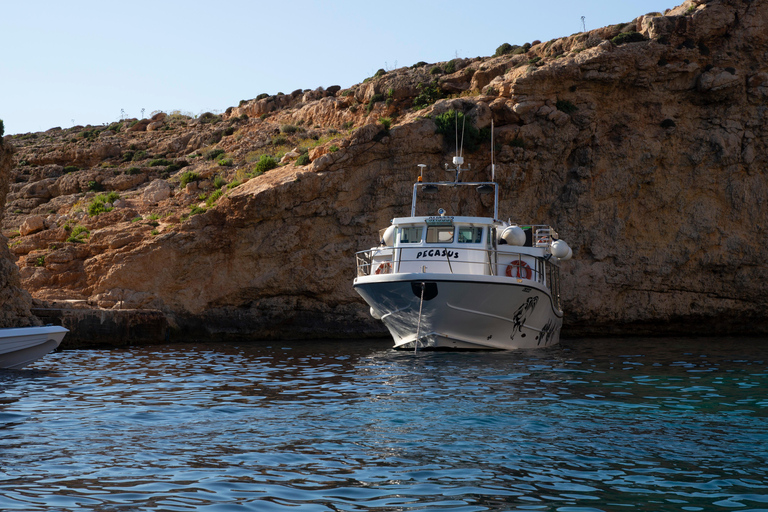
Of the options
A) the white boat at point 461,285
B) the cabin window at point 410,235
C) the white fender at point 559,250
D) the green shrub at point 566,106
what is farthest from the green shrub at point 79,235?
the green shrub at point 566,106

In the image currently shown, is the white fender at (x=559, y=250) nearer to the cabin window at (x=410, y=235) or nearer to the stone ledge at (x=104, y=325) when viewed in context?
the cabin window at (x=410, y=235)

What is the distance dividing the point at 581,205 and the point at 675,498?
25735 millimetres

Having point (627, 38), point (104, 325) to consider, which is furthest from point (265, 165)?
point (627, 38)

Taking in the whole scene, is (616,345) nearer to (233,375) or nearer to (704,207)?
(704,207)

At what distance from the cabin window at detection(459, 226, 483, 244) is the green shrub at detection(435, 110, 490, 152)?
356 inches

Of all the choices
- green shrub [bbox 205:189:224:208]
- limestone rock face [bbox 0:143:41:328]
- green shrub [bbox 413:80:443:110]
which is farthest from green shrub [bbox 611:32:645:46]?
limestone rock face [bbox 0:143:41:328]

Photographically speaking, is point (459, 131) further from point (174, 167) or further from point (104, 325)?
point (174, 167)

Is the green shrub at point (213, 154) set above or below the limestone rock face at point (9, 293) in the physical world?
above

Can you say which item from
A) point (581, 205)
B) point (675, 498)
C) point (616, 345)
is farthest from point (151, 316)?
point (675, 498)

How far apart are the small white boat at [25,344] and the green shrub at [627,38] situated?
25.2 meters

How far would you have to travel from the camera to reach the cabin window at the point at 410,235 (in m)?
22.4

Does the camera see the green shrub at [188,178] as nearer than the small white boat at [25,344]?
No

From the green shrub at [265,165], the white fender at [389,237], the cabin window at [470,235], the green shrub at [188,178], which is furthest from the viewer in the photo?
the green shrub at [188,178]

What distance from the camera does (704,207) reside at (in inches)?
1242
